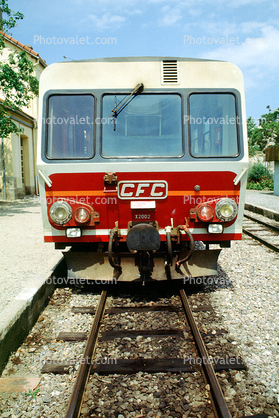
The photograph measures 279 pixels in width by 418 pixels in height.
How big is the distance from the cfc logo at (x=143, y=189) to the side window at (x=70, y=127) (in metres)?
0.58

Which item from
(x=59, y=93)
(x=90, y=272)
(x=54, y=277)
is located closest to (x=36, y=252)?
(x=54, y=277)

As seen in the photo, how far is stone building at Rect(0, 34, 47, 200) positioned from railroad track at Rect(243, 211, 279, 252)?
1034 cm

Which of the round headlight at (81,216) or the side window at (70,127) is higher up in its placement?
the side window at (70,127)

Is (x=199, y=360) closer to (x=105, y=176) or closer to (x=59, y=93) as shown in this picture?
(x=105, y=176)

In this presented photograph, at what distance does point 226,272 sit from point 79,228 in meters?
2.84

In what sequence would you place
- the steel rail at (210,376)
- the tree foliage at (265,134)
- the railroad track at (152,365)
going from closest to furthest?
the steel rail at (210,376) < the railroad track at (152,365) < the tree foliage at (265,134)

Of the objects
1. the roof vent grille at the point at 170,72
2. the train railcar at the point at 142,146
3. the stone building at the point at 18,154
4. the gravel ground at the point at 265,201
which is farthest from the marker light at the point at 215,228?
the stone building at the point at 18,154

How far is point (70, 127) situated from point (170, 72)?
1423mm

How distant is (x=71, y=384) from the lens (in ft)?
8.94

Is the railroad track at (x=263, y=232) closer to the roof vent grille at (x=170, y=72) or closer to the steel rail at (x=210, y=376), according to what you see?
the steel rail at (x=210, y=376)

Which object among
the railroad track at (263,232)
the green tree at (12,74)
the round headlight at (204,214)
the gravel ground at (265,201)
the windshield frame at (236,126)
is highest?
the green tree at (12,74)

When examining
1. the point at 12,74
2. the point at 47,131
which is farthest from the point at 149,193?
the point at 12,74

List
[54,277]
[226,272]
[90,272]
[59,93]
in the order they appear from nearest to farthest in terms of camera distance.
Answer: [59,93]
[90,272]
[54,277]
[226,272]

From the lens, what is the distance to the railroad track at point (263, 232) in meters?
7.48
